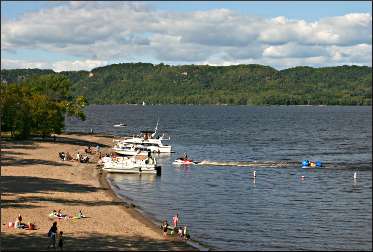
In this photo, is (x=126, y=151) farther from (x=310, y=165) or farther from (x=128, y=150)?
(x=310, y=165)

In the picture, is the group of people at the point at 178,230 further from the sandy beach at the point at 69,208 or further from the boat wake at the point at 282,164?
the boat wake at the point at 282,164

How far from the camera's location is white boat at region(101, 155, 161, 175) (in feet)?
264

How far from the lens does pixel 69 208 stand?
5178cm

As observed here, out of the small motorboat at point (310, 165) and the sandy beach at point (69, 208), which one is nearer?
the sandy beach at point (69, 208)

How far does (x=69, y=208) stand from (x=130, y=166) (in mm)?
29692

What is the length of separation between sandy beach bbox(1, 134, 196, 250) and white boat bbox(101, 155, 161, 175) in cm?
210

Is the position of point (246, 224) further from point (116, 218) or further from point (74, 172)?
point (74, 172)

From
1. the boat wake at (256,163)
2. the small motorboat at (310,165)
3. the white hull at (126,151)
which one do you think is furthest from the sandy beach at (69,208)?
the small motorboat at (310,165)

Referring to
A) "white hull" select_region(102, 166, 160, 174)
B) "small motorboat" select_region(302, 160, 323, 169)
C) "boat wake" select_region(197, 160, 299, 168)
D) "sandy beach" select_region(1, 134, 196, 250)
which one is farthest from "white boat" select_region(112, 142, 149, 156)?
"small motorboat" select_region(302, 160, 323, 169)

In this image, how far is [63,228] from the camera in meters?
44.1

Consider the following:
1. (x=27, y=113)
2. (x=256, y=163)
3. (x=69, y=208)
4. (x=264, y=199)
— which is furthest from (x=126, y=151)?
(x=69, y=208)

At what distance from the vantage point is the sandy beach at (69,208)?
40250 mm

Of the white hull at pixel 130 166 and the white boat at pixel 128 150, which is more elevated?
the white boat at pixel 128 150

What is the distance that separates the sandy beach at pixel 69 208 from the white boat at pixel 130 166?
6.87 ft
